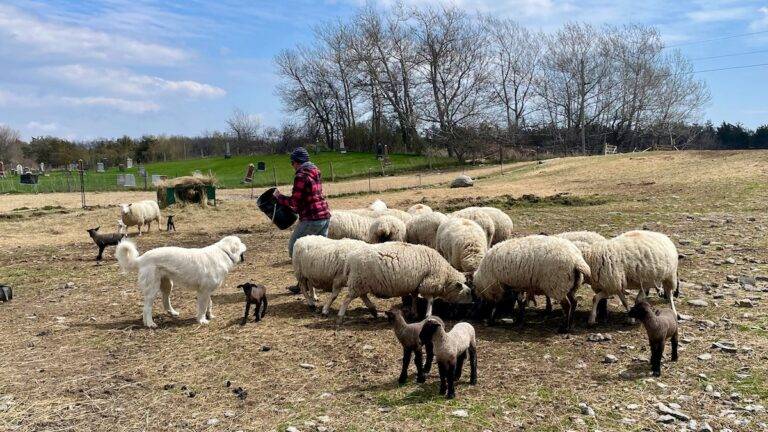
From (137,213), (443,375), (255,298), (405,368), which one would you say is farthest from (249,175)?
(443,375)

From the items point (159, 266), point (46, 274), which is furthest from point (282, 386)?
point (46, 274)

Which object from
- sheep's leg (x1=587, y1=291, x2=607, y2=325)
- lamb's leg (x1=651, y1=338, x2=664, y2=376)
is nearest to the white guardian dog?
sheep's leg (x1=587, y1=291, x2=607, y2=325)

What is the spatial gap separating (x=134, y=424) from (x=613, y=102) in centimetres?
6501

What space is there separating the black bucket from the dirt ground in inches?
50.5

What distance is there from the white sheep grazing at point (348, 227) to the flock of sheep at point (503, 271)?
9.45 feet

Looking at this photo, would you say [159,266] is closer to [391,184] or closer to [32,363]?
[32,363]

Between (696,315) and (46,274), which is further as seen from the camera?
(46,274)

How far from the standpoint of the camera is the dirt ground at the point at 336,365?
532 centimetres

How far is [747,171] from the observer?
89.5ft

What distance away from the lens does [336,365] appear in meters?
6.73

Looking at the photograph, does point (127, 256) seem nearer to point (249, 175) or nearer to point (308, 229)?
point (308, 229)

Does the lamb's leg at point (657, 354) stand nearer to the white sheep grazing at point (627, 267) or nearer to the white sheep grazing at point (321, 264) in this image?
the white sheep grazing at point (627, 267)

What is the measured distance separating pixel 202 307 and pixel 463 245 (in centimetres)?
460

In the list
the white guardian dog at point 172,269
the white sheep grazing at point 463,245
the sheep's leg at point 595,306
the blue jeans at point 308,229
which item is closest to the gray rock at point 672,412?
the sheep's leg at point 595,306
